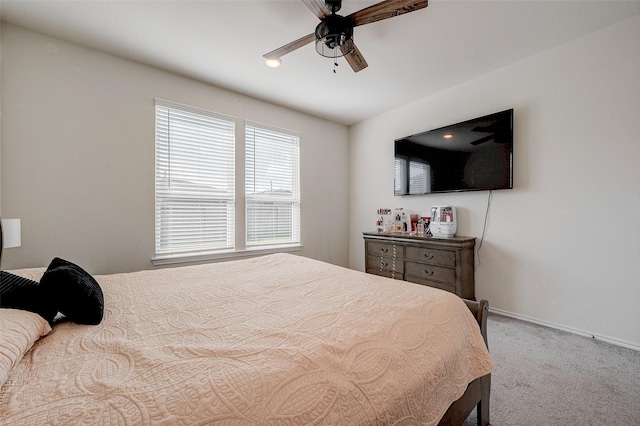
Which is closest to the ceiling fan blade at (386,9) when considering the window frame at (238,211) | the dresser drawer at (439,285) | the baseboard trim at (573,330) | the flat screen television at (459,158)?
the flat screen television at (459,158)

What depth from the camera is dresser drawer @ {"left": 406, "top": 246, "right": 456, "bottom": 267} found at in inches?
114

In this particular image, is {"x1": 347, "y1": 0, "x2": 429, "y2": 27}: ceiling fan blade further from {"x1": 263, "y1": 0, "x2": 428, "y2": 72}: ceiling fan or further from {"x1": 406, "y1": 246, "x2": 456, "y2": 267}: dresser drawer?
{"x1": 406, "y1": 246, "x2": 456, "y2": 267}: dresser drawer

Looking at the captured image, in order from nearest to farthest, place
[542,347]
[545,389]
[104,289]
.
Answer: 1. [104,289]
2. [545,389]
3. [542,347]

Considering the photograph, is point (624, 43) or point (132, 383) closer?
point (132, 383)

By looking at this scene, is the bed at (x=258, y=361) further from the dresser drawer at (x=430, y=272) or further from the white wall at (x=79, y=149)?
the dresser drawer at (x=430, y=272)

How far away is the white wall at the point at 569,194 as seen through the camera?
86.1 inches

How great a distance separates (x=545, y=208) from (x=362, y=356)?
2.78m

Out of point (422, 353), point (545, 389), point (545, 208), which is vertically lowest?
point (545, 389)

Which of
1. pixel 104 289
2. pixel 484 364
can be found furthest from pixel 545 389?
pixel 104 289

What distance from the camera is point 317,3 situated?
1.61 meters

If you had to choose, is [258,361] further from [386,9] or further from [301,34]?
[301,34]

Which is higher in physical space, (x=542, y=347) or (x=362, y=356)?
(x=362, y=356)

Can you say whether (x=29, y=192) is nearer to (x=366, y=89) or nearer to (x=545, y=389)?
(x=366, y=89)

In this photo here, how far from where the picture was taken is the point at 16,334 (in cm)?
80
